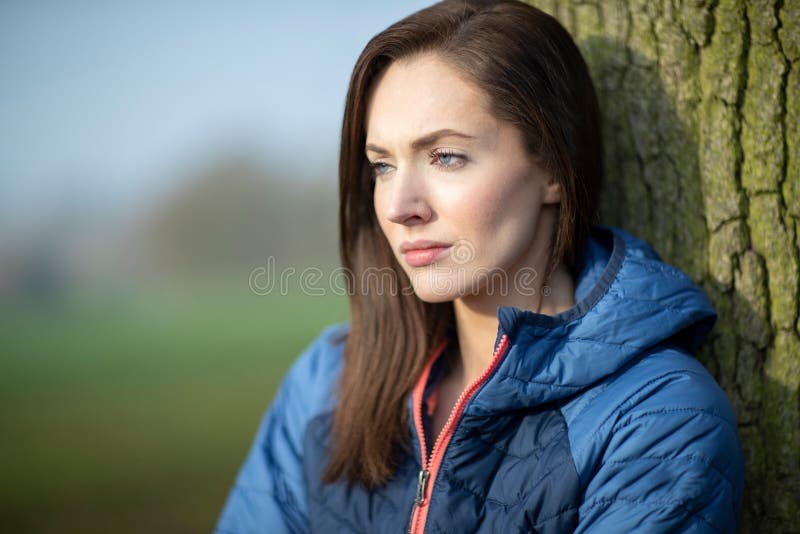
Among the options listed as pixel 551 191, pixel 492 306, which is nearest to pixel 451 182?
pixel 551 191

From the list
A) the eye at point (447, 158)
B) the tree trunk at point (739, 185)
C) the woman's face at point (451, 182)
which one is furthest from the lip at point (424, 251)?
the tree trunk at point (739, 185)

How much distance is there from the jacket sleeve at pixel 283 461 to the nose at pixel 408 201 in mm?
695

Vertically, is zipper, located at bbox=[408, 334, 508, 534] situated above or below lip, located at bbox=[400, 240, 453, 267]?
below

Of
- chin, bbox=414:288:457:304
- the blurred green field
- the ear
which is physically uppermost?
the ear

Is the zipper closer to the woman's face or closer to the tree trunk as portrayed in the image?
the woman's face

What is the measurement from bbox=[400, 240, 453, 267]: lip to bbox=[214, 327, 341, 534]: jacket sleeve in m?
0.60

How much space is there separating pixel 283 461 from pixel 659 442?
115 cm

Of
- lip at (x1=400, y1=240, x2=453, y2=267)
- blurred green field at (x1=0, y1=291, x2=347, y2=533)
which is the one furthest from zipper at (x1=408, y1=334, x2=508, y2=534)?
blurred green field at (x1=0, y1=291, x2=347, y2=533)

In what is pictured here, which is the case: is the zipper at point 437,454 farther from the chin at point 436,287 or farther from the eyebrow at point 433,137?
the eyebrow at point 433,137

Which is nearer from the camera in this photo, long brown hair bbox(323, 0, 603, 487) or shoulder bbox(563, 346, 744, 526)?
shoulder bbox(563, 346, 744, 526)

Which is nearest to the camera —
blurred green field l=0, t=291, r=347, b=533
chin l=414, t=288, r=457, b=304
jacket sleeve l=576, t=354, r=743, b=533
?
jacket sleeve l=576, t=354, r=743, b=533

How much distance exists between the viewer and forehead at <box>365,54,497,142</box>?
1.63 meters

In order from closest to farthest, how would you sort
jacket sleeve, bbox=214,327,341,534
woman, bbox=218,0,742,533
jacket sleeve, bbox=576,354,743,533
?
jacket sleeve, bbox=576,354,743,533
woman, bbox=218,0,742,533
jacket sleeve, bbox=214,327,341,534

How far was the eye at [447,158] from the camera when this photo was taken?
5.39 ft
